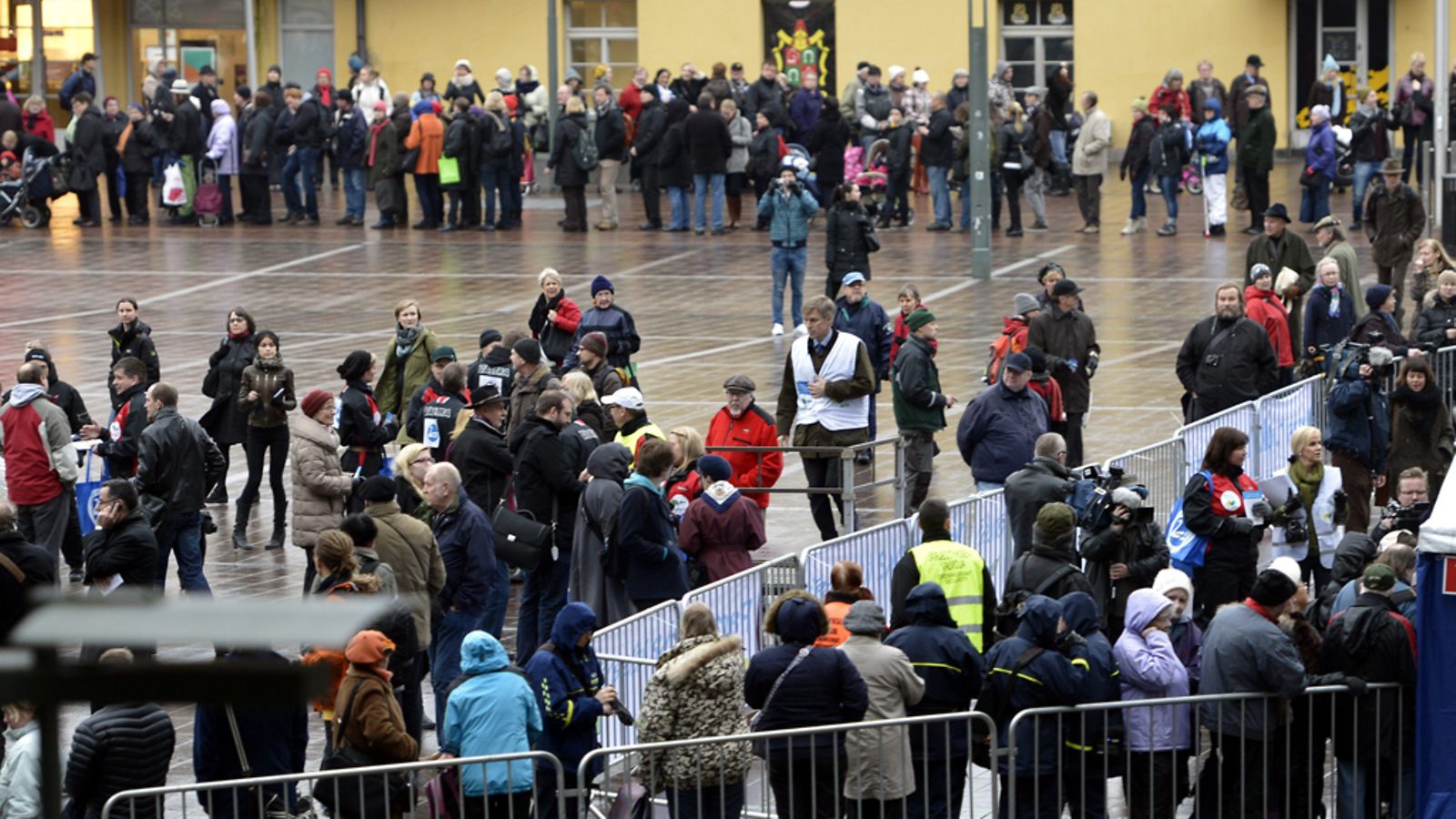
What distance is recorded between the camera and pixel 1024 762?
8.05 metres

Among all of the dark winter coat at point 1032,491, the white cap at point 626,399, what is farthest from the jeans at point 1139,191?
the dark winter coat at point 1032,491

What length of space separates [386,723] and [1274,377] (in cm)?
853

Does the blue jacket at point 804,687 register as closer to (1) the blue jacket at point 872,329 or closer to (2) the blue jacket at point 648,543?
(2) the blue jacket at point 648,543

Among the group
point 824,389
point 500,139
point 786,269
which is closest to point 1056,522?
point 824,389

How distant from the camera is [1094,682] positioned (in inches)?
322

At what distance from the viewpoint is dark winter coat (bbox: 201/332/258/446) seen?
14234mm

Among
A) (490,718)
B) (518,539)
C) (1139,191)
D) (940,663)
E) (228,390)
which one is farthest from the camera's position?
(1139,191)

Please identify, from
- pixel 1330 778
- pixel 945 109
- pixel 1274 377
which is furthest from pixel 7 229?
pixel 1330 778

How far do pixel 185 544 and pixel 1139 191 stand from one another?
17.9m

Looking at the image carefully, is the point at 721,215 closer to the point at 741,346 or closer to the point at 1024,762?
the point at 741,346

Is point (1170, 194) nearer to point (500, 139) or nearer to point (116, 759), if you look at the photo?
point (500, 139)

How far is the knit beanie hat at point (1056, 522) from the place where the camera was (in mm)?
9273

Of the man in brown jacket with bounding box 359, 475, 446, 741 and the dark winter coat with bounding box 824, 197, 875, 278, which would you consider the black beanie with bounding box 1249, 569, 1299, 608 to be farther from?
the dark winter coat with bounding box 824, 197, 875, 278

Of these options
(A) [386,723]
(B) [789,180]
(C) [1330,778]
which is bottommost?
(C) [1330,778]
